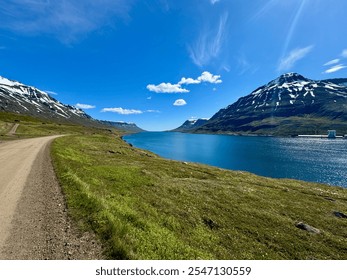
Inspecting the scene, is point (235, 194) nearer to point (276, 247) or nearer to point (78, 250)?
point (276, 247)

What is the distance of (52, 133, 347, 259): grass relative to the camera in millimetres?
11414

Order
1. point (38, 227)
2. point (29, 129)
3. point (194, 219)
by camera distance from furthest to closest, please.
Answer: point (29, 129) < point (194, 219) < point (38, 227)

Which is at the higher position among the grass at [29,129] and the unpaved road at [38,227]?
the grass at [29,129]

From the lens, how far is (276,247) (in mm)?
14938

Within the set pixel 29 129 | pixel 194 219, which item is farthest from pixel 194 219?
pixel 29 129

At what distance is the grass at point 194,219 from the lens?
11.4m

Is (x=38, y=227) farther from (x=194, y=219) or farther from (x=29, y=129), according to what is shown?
(x=29, y=129)

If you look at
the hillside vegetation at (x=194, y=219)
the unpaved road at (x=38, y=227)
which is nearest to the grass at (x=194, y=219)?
the hillside vegetation at (x=194, y=219)

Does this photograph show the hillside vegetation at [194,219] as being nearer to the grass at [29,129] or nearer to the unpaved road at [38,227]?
the unpaved road at [38,227]

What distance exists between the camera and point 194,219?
1722 centimetres

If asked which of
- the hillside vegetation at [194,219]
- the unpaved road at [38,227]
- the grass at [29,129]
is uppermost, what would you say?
the grass at [29,129]

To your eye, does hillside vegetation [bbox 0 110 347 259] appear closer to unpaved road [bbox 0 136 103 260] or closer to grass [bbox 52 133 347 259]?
grass [bbox 52 133 347 259]

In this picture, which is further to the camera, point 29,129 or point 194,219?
point 29,129
